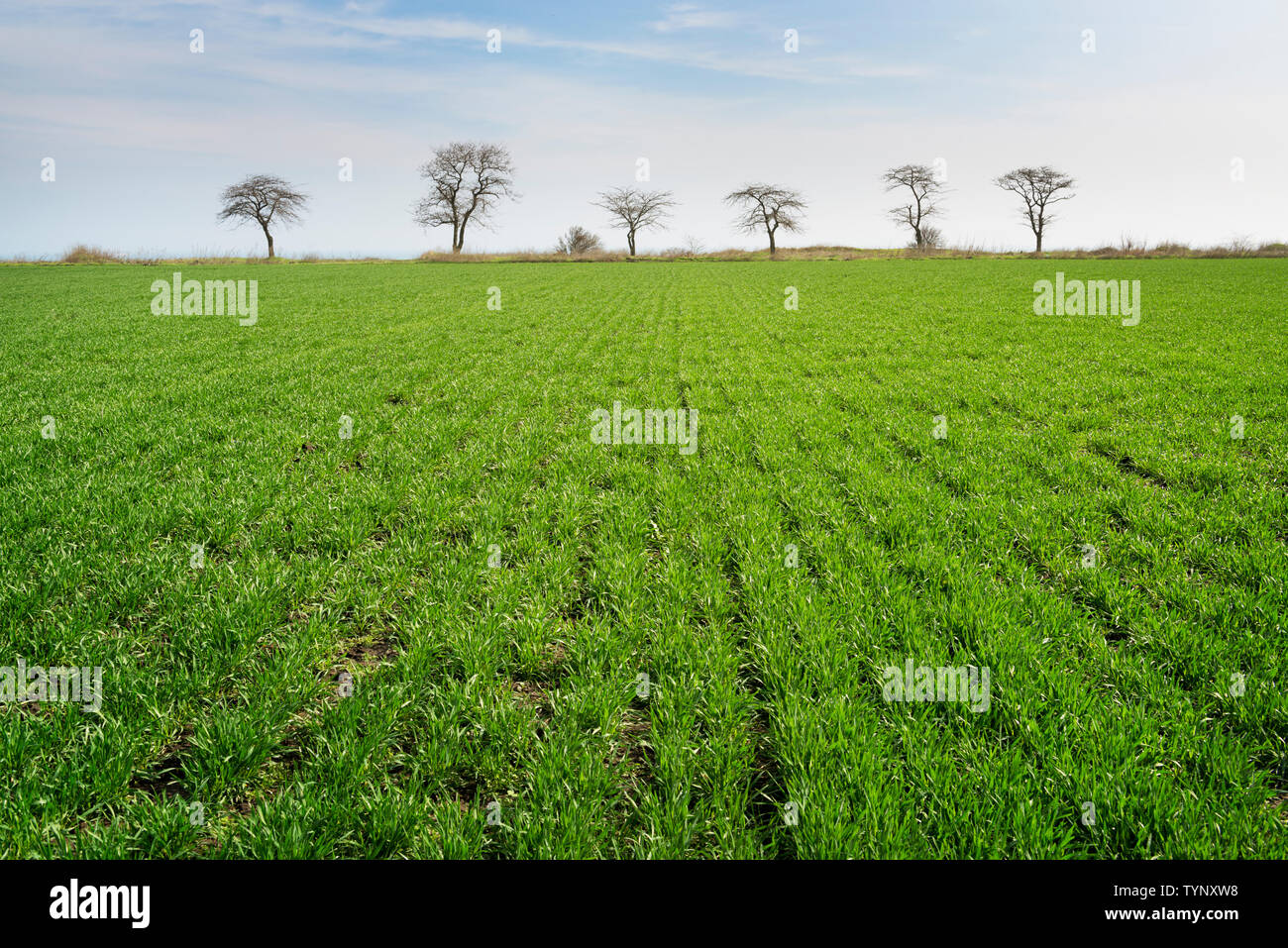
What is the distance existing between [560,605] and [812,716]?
1.92 metres

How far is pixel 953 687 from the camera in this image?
312 cm

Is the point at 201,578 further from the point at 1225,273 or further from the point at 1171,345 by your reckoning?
the point at 1225,273

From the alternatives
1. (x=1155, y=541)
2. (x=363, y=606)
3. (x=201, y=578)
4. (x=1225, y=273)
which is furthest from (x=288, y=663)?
(x=1225, y=273)

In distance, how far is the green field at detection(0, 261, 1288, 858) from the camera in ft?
7.92

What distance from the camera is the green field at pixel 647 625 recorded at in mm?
2414

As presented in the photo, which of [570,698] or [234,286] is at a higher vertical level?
[234,286]

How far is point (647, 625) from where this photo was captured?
3.86 m

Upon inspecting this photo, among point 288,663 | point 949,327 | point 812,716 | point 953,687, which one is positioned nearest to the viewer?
point 812,716

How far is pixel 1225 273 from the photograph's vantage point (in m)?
32.5

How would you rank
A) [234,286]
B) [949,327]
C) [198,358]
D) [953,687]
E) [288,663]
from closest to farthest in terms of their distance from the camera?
[953,687] → [288,663] → [198,358] → [949,327] → [234,286]

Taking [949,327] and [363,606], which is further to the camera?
[949,327]

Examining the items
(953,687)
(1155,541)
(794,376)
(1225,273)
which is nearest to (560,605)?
(953,687)
